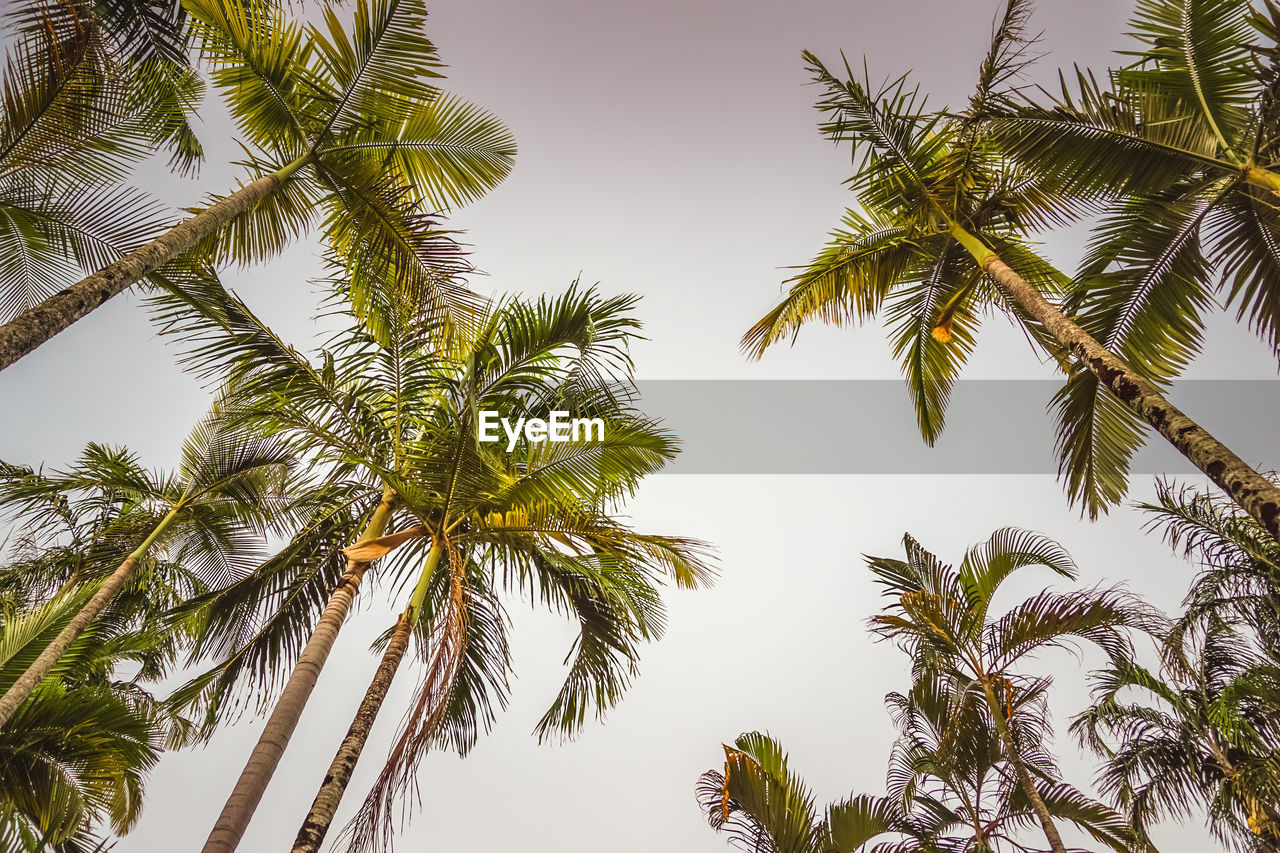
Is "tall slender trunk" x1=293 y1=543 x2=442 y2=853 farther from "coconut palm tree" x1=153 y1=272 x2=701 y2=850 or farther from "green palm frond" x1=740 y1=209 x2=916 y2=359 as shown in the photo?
"green palm frond" x1=740 y1=209 x2=916 y2=359

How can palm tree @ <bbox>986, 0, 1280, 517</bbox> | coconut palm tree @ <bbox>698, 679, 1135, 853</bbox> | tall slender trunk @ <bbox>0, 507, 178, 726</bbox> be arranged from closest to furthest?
1. palm tree @ <bbox>986, 0, 1280, 517</bbox>
2. tall slender trunk @ <bbox>0, 507, 178, 726</bbox>
3. coconut palm tree @ <bbox>698, 679, 1135, 853</bbox>

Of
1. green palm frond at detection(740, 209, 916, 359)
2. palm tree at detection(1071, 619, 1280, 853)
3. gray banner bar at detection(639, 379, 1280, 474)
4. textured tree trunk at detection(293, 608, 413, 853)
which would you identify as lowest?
textured tree trunk at detection(293, 608, 413, 853)

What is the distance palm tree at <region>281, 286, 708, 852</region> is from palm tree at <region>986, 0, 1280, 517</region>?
12.9 feet

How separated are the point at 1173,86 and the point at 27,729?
12.0 metres

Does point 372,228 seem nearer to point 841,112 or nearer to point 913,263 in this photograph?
point 841,112

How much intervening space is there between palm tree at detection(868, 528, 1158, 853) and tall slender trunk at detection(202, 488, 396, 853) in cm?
580

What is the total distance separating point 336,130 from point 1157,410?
697cm

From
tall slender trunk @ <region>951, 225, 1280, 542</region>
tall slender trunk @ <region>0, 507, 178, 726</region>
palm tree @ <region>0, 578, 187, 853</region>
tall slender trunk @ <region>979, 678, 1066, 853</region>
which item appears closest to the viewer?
tall slender trunk @ <region>951, 225, 1280, 542</region>

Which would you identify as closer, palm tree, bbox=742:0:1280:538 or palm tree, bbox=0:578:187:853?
palm tree, bbox=742:0:1280:538

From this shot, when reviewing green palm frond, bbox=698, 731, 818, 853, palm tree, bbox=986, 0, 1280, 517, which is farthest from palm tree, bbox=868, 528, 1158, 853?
palm tree, bbox=986, 0, 1280, 517

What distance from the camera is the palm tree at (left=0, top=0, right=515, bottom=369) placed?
Answer: 535cm

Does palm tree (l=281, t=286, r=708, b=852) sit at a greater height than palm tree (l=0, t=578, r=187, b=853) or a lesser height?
greater

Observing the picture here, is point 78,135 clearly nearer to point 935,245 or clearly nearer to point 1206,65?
point 935,245

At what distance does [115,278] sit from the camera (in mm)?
3910
